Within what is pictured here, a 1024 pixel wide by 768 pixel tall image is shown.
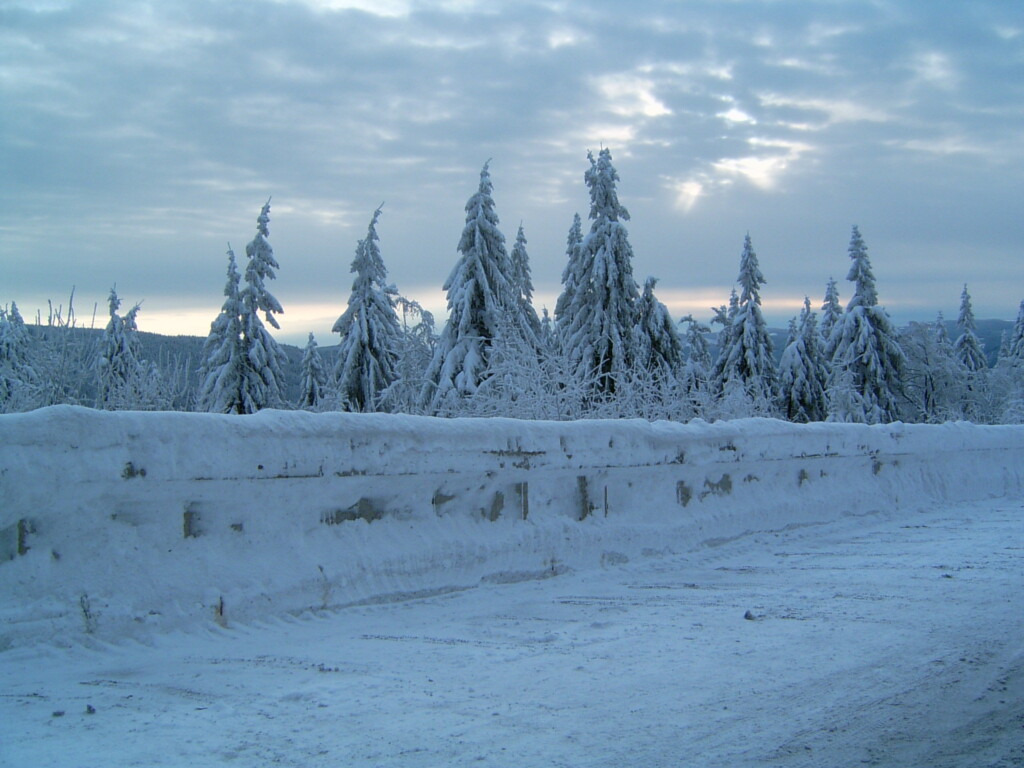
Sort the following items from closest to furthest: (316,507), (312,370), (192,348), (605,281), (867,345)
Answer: (316,507) < (605,281) < (867,345) < (192,348) < (312,370)

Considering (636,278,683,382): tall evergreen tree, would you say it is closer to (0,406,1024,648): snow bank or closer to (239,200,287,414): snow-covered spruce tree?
(239,200,287,414): snow-covered spruce tree

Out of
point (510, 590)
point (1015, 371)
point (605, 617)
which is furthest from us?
point (1015, 371)

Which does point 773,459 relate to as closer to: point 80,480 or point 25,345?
point 80,480

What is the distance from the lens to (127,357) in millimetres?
42688

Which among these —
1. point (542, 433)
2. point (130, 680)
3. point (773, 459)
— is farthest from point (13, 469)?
point (773, 459)

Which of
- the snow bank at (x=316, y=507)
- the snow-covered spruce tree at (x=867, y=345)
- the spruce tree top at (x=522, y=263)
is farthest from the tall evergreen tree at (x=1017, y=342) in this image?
the snow bank at (x=316, y=507)

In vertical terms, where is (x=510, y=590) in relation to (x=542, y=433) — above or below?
below

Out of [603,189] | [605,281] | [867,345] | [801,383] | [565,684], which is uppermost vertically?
[603,189]

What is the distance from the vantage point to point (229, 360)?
35500mm

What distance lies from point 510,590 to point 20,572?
3.21 m

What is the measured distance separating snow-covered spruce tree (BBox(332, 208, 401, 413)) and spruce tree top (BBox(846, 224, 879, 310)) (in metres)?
23.1

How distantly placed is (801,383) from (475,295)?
24819 millimetres

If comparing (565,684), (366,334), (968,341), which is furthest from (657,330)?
(968,341)

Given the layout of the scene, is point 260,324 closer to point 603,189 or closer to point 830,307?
point 603,189
